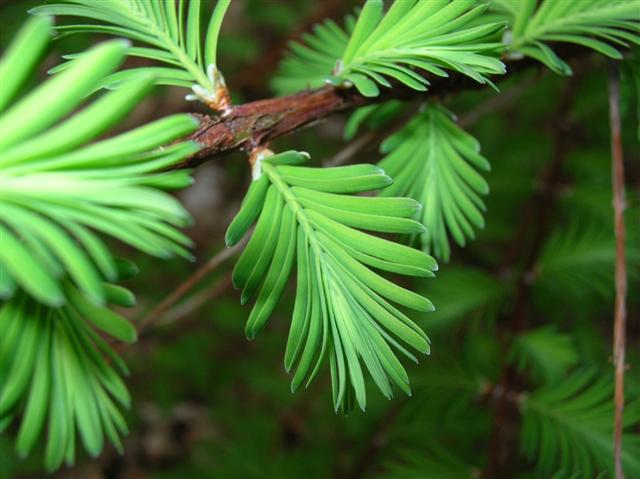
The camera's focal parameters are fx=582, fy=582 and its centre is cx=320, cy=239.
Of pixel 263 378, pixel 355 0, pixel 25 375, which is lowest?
pixel 263 378

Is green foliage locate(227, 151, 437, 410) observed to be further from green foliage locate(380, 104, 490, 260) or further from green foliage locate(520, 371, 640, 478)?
green foliage locate(520, 371, 640, 478)

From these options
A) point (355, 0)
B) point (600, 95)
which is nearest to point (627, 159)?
point (600, 95)

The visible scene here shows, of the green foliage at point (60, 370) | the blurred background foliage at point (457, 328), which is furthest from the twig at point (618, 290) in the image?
the green foliage at point (60, 370)

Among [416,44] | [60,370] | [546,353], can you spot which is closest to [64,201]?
[60,370]

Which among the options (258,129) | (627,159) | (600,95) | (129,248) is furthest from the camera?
(129,248)

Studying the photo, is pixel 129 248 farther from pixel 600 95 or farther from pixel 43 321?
pixel 43 321

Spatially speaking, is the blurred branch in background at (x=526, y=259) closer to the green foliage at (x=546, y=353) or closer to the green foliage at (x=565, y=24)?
the green foliage at (x=546, y=353)

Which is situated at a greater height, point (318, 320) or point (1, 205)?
point (1, 205)
